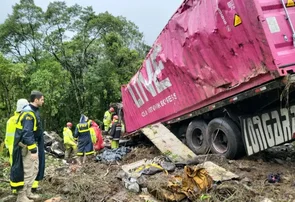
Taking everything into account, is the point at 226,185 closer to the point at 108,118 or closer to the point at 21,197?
the point at 21,197

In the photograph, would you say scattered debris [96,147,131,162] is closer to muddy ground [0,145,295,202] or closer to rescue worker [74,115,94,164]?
rescue worker [74,115,94,164]

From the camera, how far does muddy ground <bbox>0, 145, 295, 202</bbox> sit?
162 inches

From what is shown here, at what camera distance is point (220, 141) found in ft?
20.4

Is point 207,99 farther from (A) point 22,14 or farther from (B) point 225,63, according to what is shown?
(A) point 22,14

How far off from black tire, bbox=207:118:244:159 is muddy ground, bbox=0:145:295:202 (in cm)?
22

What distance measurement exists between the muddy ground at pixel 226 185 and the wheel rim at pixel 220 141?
414mm

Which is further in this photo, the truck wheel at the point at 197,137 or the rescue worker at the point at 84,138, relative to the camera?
the rescue worker at the point at 84,138

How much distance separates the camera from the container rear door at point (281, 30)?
4453mm

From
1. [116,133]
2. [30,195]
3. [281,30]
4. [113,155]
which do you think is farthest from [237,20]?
[116,133]

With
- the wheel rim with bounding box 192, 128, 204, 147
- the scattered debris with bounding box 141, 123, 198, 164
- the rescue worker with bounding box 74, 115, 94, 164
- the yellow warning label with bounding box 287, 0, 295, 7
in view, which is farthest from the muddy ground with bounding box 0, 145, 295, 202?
the yellow warning label with bounding box 287, 0, 295, 7

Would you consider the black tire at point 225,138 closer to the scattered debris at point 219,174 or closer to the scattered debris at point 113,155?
the scattered debris at point 219,174

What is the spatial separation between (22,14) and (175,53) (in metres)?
18.3

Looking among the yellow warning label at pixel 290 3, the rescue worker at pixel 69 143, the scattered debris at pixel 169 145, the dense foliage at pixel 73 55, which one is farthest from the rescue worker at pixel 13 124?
the dense foliage at pixel 73 55

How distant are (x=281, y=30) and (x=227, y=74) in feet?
3.34
